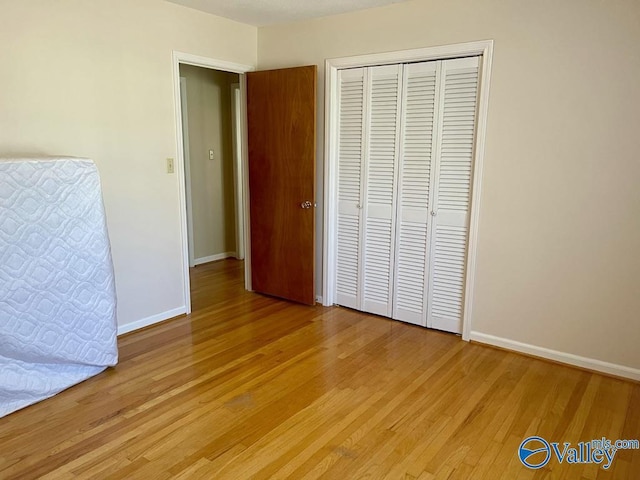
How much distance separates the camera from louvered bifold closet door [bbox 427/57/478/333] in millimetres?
3154

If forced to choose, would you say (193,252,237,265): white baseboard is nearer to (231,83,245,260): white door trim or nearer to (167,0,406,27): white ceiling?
(231,83,245,260): white door trim

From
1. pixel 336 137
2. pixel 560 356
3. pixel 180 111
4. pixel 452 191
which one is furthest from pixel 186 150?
pixel 560 356

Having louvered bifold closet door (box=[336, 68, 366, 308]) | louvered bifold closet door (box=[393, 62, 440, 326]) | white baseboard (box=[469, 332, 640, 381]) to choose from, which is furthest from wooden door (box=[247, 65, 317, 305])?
white baseboard (box=[469, 332, 640, 381])

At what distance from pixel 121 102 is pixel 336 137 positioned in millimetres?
1620

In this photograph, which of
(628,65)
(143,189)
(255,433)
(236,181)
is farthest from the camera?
(236,181)

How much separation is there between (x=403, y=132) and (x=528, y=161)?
2.98 feet

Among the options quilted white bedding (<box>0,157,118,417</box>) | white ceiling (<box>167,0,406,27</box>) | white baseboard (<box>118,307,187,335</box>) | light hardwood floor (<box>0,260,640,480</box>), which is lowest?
light hardwood floor (<box>0,260,640,480</box>)

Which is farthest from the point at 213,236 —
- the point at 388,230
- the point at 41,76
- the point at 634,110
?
the point at 634,110

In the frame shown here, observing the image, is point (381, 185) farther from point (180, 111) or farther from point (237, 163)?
point (237, 163)

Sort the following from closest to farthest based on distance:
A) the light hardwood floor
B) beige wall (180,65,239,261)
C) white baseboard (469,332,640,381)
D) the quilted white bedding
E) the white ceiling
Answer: the light hardwood floor < the quilted white bedding < white baseboard (469,332,640,381) < the white ceiling < beige wall (180,65,239,261)

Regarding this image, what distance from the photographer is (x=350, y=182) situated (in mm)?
3803

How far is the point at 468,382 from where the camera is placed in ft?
9.04

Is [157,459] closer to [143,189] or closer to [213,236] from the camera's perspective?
[143,189]

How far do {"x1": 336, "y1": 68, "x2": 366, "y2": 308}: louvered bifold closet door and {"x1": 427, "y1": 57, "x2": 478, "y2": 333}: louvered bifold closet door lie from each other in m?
0.65
